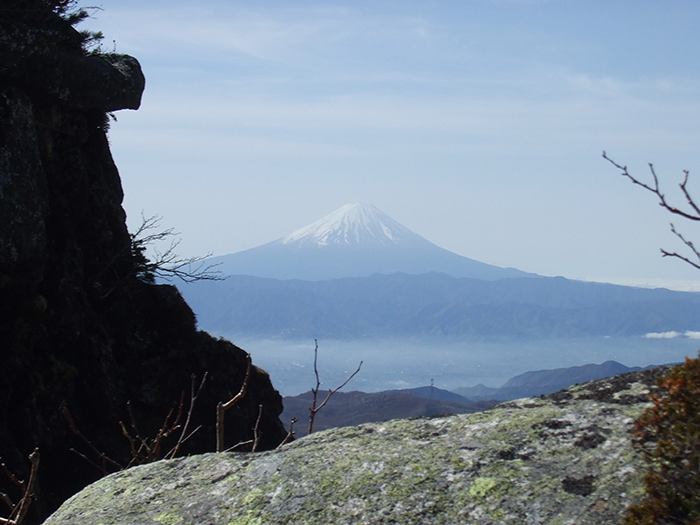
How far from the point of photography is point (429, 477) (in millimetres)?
4223

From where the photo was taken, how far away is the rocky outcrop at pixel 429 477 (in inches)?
153

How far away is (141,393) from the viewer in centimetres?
1823

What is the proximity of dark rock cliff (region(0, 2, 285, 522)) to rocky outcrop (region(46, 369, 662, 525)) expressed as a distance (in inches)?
368

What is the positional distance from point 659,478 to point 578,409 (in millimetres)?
1328

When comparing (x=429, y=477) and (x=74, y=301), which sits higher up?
(x=74, y=301)

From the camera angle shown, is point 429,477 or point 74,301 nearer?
point 429,477

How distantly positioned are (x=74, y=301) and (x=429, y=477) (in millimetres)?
15073

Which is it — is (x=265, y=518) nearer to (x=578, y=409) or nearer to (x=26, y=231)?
(x=578, y=409)

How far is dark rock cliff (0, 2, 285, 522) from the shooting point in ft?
49.6

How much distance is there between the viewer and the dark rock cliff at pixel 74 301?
15133mm

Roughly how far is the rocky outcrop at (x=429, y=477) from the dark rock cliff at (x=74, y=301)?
936 centimetres

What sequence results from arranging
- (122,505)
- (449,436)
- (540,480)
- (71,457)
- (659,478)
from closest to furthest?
(659,478) → (540,480) → (122,505) → (449,436) → (71,457)

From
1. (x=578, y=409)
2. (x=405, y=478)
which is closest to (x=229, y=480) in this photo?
(x=405, y=478)

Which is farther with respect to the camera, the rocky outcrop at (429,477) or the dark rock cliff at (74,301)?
the dark rock cliff at (74,301)
